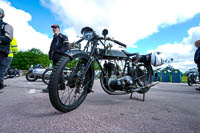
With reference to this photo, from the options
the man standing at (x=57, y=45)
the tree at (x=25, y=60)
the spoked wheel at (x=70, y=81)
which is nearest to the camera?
the spoked wheel at (x=70, y=81)

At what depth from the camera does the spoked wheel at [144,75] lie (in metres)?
2.85

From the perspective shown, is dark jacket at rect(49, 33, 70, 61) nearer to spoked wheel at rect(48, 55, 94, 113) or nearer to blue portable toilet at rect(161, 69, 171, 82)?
spoked wheel at rect(48, 55, 94, 113)

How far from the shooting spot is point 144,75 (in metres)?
2.97

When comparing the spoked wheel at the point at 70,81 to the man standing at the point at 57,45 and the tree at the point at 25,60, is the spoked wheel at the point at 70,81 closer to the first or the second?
the man standing at the point at 57,45

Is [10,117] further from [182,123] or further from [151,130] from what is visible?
[182,123]

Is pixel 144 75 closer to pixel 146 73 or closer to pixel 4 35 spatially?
pixel 146 73

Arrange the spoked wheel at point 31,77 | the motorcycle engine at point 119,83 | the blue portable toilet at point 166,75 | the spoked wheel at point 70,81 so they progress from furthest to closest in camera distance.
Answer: the blue portable toilet at point 166,75 < the spoked wheel at point 31,77 < the motorcycle engine at point 119,83 < the spoked wheel at point 70,81

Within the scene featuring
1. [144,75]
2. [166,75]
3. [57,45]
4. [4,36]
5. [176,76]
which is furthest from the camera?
[166,75]

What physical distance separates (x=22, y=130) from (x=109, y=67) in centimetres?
164

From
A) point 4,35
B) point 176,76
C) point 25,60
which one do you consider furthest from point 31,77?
point 25,60

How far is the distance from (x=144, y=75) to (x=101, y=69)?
1.23 metres

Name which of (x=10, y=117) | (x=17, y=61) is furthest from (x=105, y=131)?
(x=17, y=61)

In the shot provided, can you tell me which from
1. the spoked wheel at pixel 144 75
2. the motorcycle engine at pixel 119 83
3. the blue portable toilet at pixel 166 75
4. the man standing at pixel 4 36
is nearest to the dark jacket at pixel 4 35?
the man standing at pixel 4 36

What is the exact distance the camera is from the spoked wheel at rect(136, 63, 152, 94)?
285cm
